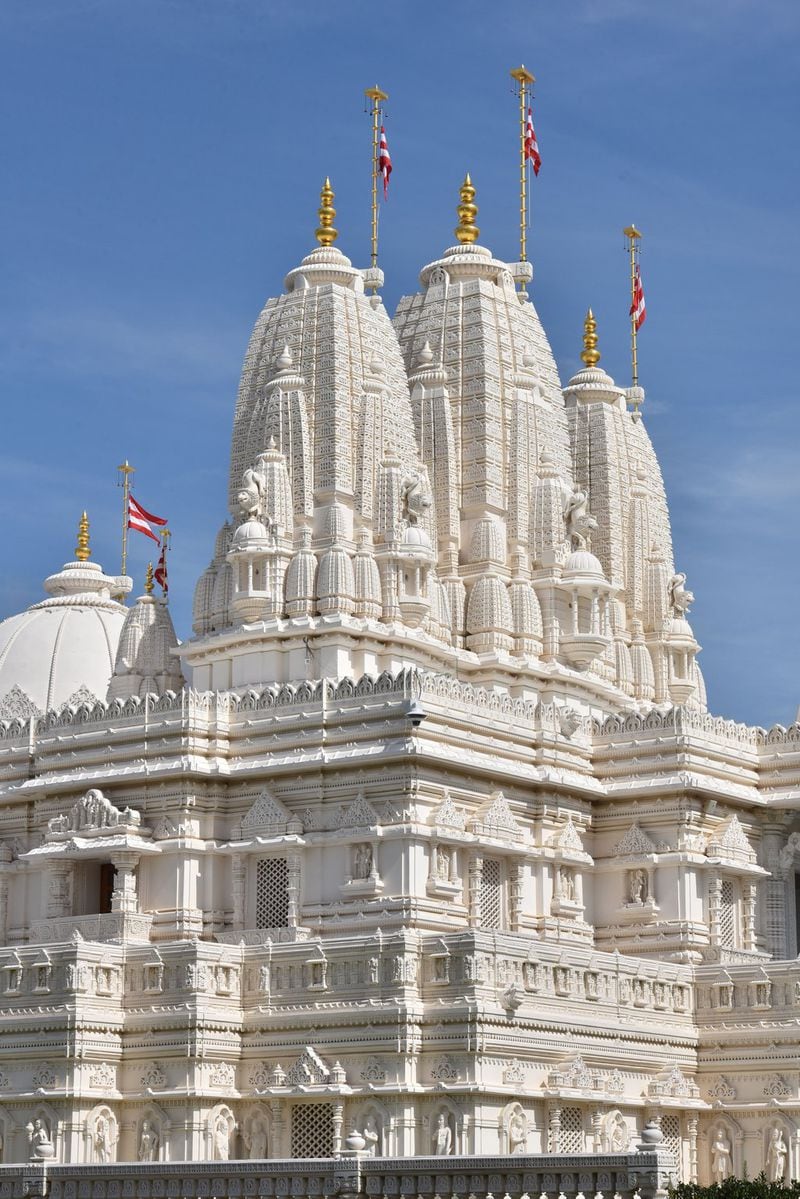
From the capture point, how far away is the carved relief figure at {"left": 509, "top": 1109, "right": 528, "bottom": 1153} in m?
40.0

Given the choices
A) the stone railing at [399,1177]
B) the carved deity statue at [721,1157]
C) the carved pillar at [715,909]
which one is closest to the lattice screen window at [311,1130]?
the carved deity statue at [721,1157]

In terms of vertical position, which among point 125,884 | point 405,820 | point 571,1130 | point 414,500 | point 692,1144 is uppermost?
point 414,500

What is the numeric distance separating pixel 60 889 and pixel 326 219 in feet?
56.5

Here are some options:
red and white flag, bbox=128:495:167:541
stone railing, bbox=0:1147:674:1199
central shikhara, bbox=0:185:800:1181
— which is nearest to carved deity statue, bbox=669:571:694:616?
central shikhara, bbox=0:185:800:1181

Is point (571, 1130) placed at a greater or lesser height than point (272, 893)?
lesser

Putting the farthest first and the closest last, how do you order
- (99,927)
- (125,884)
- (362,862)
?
1. (125,884)
2. (99,927)
3. (362,862)

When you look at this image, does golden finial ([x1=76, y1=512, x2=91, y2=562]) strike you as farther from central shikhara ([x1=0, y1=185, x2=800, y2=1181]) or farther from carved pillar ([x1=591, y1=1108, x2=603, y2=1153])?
carved pillar ([x1=591, y1=1108, x2=603, y2=1153])

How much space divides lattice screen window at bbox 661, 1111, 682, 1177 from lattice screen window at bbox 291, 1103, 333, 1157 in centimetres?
696

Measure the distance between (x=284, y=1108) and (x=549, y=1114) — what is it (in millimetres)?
4684

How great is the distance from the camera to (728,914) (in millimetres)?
49781

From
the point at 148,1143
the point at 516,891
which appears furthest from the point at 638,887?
the point at 148,1143

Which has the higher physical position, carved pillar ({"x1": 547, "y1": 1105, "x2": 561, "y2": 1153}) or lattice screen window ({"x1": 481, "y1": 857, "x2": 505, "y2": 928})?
lattice screen window ({"x1": 481, "y1": 857, "x2": 505, "y2": 928})

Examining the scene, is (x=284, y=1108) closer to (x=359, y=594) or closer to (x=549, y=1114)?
(x=549, y=1114)

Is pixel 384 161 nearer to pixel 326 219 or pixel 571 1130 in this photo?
pixel 326 219
